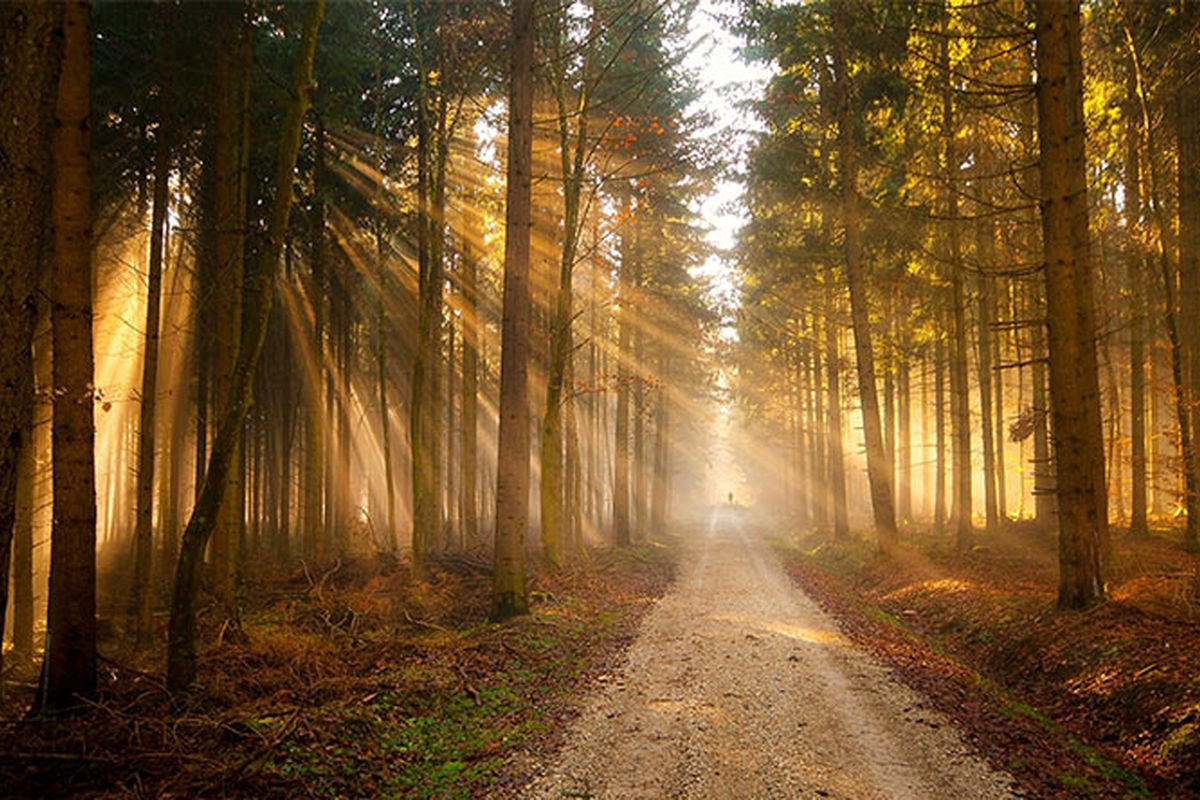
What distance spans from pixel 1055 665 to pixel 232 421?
30.1ft

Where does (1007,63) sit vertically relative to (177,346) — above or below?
above

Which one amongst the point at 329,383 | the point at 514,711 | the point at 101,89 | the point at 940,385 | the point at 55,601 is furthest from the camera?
the point at 940,385

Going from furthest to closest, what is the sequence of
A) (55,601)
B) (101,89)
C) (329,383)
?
(329,383)
(101,89)
(55,601)

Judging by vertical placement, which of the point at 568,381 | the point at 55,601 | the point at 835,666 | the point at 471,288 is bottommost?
the point at 835,666

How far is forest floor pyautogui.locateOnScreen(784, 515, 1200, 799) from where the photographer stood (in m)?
5.41

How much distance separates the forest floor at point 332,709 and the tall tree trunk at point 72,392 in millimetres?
516

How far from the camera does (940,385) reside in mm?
23922

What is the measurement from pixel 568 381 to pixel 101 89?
10.6 m

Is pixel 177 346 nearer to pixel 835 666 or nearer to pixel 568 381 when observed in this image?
pixel 568 381

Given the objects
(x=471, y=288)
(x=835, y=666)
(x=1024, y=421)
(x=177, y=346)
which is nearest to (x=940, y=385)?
(x=1024, y=421)

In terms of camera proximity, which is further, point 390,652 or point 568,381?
point 568,381

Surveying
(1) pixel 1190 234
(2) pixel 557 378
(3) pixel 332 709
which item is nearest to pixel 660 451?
(2) pixel 557 378

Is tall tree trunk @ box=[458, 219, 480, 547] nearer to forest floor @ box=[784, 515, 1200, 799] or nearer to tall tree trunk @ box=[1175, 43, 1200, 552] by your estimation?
forest floor @ box=[784, 515, 1200, 799]

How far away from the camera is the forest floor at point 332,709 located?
476 cm
